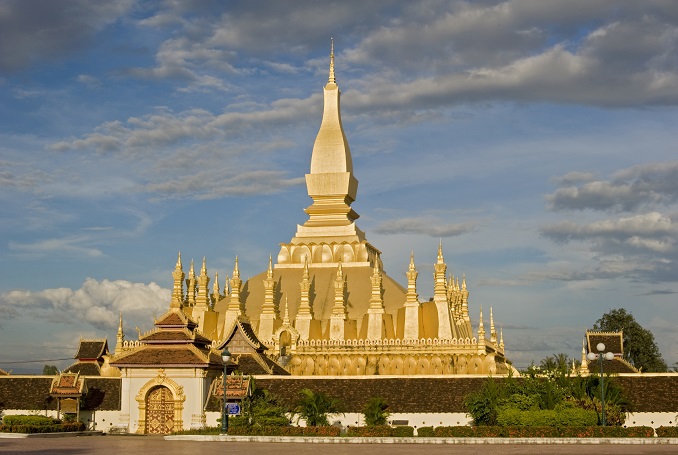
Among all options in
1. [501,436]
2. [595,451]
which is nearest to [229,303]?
[501,436]

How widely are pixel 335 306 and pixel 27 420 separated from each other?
22700 mm

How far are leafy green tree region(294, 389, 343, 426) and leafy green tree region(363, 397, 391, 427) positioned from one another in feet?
4.79

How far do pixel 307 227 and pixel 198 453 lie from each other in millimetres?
40554

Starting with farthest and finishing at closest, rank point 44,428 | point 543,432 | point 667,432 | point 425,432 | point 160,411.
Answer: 1. point 160,411
2. point 44,428
3. point 425,432
4. point 543,432
5. point 667,432

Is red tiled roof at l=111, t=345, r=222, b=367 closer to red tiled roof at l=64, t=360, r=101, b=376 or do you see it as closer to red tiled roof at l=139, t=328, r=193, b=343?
red tiled roof at l=139, t=328, r=193, b=343

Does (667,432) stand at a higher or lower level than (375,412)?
lower

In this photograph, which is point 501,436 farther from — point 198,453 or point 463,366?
point 463,366

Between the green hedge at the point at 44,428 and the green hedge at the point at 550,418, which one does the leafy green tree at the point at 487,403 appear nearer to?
the green hedge at the point at 550,418

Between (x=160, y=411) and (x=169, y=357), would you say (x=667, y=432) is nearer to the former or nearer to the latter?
(x=169, y=357)

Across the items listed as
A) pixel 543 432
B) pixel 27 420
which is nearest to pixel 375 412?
pixel 543 432

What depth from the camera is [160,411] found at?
46625 mm

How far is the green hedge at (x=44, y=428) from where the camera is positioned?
43.7 m

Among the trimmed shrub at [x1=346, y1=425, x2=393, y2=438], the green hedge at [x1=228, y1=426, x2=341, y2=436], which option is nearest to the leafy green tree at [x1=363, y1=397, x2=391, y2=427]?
the green hedge at [x1=228, y1=426, x2=341, y2=436]

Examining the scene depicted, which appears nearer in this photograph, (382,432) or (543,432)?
(543,432)
